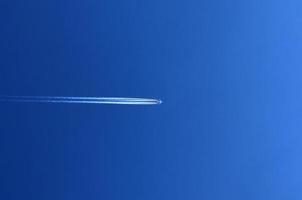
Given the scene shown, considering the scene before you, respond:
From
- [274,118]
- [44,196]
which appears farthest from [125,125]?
[274,118]

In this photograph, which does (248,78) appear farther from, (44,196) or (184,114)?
(44,196)

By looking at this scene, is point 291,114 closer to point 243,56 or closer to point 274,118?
point 274,118

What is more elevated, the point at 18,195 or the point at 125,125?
the point at 125,125

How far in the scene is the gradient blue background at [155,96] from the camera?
86cm

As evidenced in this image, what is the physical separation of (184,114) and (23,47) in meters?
0.41

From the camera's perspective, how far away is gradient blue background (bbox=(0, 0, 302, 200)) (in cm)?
86

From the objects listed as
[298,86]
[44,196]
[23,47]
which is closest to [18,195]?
[44,196]

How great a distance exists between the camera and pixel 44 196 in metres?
0.89

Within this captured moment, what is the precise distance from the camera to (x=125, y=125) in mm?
889

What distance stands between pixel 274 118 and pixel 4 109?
0.64 m

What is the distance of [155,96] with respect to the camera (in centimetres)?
88

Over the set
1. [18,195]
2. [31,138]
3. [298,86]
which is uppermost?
[298,86]

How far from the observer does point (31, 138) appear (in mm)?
875

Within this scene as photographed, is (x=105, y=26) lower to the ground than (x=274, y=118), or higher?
higher
